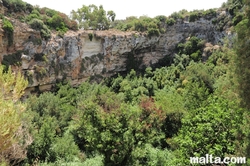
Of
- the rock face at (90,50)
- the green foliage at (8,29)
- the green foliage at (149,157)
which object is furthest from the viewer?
the rock face at (90,50)

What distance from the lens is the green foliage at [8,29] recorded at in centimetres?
2287

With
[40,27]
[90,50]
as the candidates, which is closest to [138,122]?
[40,27]

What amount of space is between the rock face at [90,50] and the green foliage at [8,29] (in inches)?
17.2

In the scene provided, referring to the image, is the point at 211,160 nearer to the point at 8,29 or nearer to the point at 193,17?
the point at 8,29

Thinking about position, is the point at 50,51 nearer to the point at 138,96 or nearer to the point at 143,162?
the point at 138,96

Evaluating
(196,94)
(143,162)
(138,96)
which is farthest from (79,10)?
(143,162)

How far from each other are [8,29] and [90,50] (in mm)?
12559

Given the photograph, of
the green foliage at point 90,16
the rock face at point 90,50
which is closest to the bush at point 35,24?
the rock face at point 90,50

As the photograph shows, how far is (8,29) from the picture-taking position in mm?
23094

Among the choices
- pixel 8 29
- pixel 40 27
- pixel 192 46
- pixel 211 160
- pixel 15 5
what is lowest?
pixel 211 160

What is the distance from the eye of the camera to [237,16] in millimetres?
31031

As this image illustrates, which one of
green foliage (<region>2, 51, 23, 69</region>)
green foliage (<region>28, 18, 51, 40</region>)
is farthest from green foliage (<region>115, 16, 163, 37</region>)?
green foliage (<region>2, 51, 23, 69</region>)

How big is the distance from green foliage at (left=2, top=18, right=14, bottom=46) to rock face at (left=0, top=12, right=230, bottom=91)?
44 centimetres

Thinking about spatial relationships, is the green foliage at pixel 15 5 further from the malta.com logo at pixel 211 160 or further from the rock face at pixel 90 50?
the malta.com logo at pixel 211 160
